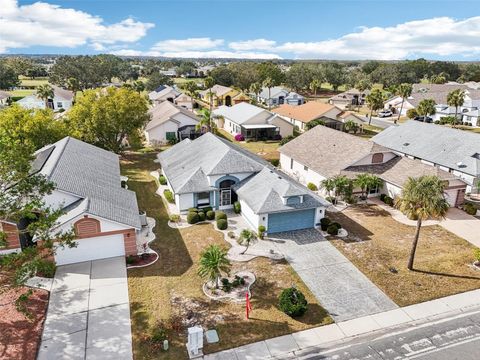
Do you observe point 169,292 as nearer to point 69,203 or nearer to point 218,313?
point 218,313

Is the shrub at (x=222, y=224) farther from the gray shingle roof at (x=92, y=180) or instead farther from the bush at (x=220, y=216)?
the gray shingle roof at (x=92, y=180)

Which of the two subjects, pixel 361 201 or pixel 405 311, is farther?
pixel 361 201

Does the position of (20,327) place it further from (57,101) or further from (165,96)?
(165,96)

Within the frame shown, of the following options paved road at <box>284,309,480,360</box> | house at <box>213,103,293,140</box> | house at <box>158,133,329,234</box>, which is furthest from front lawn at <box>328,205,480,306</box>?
house at <box>213,103,293,140</box>

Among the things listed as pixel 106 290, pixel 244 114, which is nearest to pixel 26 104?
pixel 244 114

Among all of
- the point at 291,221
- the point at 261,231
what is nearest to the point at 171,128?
the point at 291,221

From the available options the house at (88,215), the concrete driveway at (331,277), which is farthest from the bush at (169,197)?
the concrete driveway at (331,277)

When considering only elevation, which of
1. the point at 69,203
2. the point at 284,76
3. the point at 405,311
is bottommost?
the point at 405,311
